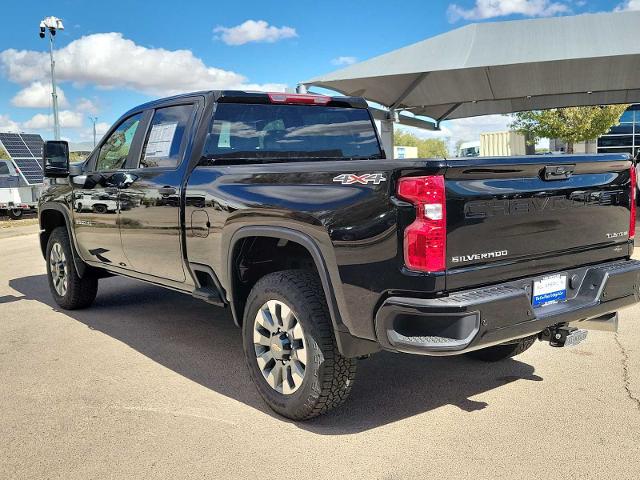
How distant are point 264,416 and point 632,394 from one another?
7.54 ft

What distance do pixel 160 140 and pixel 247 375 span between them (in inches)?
75.7

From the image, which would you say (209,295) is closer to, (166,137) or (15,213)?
(166,137)

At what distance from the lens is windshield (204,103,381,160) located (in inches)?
179

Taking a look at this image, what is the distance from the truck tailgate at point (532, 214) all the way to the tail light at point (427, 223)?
0.05 metres

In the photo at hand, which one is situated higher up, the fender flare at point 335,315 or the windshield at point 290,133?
the windshield at point 290,133

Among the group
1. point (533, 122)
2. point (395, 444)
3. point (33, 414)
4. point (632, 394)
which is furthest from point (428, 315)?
point (533, 122)

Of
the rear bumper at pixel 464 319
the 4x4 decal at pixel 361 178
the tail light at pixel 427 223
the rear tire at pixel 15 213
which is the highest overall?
the 4x4 decal at pixel 361 178

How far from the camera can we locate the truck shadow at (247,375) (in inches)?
151

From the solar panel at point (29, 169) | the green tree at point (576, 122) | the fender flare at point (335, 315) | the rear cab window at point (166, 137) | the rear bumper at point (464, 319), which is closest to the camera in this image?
the rear bumper at point (464, 319)

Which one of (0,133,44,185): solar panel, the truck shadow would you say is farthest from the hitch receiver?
(0,133,44,185): solar panel

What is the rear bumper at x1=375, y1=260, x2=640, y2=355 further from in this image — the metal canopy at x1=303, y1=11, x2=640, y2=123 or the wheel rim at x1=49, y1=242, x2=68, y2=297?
the metal canopy at x1=303, y1=11, x2=640, y2=123

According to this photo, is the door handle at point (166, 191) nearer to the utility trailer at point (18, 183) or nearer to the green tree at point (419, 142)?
the utility trailer at point (18, 183)

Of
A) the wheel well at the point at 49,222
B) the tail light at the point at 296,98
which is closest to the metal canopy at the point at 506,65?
the tail light at the point at 296,98

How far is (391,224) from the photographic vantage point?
9.83ft
